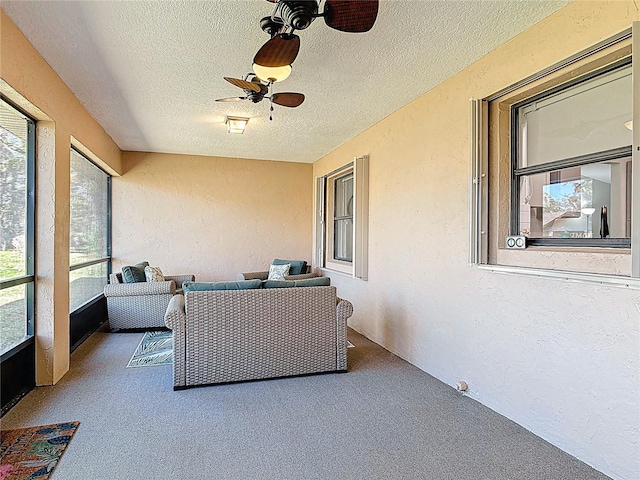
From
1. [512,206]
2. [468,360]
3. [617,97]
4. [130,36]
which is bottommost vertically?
[468,360]

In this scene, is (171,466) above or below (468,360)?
below

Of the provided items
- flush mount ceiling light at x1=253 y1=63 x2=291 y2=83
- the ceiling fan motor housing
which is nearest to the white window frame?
flush mount ceiling light at x1=253 y1=63 x2=291 y2=83

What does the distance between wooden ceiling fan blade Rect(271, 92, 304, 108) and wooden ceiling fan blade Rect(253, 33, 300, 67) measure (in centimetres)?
75

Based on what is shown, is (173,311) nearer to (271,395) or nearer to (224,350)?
(224,350)

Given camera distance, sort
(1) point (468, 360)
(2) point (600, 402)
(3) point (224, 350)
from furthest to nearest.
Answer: (3) point (224, 350), (1) point (468, 360), (2) point (600, 402)

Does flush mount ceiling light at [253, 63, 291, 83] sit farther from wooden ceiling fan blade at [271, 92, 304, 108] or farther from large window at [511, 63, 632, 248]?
large window at [511, 63, 632, 248]

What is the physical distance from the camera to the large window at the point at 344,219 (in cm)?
491

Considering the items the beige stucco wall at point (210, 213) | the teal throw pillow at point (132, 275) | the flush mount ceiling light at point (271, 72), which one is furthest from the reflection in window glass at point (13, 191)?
the beige stucco wall at point (210, 213)

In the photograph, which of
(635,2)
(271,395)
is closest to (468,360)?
(271,395)

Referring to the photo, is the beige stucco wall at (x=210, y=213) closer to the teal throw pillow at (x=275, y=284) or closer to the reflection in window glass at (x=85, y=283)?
the reflection in window glass at (x=85, y=283)

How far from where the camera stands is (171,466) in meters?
2.16

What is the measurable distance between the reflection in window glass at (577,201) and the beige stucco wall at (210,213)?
4.60 metres

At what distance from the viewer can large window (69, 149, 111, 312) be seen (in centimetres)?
439

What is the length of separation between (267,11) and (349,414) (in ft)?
8.79
